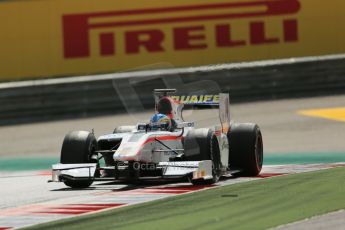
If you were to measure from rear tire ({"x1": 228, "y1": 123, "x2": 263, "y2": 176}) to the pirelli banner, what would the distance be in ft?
34.1

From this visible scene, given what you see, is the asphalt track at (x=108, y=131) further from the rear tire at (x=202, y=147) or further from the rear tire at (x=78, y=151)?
the rear tire at (x=202, y=147)

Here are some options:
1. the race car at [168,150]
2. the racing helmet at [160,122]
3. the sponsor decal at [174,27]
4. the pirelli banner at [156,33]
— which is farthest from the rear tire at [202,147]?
the sponsor decal at [174,27]

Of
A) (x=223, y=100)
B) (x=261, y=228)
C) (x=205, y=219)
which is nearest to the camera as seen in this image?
(x=261, y=228)

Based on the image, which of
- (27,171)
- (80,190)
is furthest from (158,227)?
(27,171)

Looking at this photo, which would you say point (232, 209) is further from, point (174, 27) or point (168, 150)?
point (174, 27)

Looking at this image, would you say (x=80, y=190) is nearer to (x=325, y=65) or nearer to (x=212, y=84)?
(x=212, y=84)

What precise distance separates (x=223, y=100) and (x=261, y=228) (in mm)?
5873

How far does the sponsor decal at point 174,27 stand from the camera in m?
26.1

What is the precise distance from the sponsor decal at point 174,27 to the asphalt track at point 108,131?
185cm

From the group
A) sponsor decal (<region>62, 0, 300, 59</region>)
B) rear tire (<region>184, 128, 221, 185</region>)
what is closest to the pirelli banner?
sponsor decal (<region>62, 0, 300, 59</region>)

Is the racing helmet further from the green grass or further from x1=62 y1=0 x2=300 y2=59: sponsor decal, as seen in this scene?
x1=62 y1=0 x2=300 y2=59: sponsor decal

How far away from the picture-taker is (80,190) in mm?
14602

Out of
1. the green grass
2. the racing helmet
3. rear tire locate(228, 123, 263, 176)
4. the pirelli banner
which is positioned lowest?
the green grass

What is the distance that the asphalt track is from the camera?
13.7 meters
